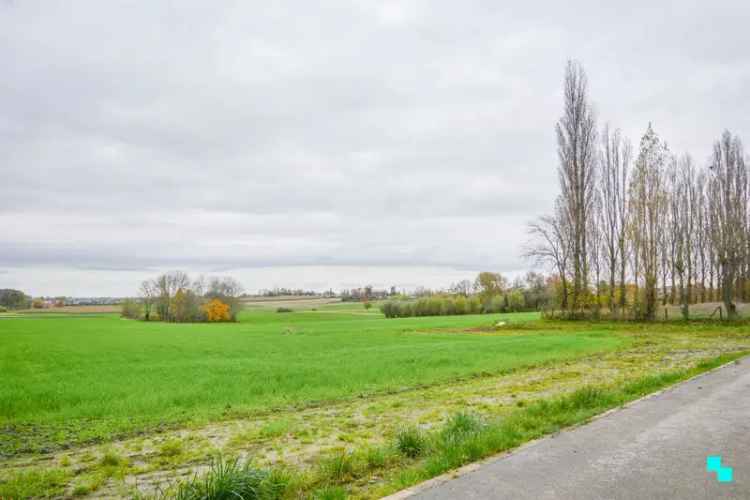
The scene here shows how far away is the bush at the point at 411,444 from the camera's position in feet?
22.9

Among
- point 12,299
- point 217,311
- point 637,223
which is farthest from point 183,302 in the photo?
point 637,223

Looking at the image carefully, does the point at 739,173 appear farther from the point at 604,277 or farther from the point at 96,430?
the point at 96,430

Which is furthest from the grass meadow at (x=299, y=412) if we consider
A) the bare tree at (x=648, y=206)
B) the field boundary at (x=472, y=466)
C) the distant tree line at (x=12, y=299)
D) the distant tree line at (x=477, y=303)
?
the distant tree line at (x=12, y=299)

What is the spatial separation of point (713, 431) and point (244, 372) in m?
15.4

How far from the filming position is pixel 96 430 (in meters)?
10.9

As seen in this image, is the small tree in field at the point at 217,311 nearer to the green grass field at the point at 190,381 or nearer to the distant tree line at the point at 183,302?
the distant tree line at the point at 183,302

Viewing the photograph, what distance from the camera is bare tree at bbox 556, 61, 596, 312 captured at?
4519 cm

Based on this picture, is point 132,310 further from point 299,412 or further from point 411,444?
point 411,444

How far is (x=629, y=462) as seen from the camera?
6.04 metres

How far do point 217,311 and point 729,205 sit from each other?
Result: 9139 cm

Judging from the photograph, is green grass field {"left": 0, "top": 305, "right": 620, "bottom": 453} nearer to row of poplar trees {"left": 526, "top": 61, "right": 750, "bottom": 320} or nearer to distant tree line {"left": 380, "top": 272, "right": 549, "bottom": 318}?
row of poplar trees {"left": 526, "top": 61, "right": 750, "bottom": 320}

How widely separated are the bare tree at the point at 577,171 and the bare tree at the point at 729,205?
11.1m

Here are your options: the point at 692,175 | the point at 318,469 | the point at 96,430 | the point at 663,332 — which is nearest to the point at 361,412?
the point at 318,469

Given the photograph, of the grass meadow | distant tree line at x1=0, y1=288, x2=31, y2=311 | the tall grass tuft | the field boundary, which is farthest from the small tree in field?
the tall grass tuft
